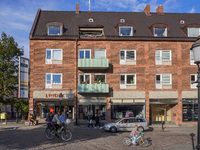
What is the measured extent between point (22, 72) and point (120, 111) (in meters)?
12.3

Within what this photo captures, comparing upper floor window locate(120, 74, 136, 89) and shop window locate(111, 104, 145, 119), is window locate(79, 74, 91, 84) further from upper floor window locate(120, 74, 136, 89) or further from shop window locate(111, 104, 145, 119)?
shop window locate(111, 104, 145, 119)

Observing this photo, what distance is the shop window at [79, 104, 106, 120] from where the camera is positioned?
2709 cm

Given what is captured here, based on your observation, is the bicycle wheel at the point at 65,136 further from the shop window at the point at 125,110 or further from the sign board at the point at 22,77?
the shop window at the point at 125,110

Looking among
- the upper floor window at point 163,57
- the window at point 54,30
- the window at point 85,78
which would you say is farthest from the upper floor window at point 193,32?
the window at point 54,30

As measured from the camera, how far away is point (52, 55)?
89.4 ft

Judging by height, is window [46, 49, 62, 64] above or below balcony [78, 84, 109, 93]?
above

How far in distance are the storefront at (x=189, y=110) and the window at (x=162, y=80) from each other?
9.55 ft

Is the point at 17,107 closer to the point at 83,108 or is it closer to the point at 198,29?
the point at 83,108

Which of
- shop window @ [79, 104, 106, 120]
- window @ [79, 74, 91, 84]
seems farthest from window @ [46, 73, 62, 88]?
shop window @ [79, 104, 106, 120]

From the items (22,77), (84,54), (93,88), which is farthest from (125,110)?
(22,77)

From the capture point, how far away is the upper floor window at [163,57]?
27933 millimetres

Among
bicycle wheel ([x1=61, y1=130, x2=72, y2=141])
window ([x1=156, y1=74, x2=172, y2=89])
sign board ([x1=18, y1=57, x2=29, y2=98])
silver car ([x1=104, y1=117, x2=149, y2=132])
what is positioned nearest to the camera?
bicycle wheel ([x1=61, y1=130, x2=72, y2=141])

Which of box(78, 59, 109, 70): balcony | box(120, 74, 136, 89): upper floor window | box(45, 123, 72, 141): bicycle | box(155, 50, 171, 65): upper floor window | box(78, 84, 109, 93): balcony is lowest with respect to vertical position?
box(45, 123, 72, 141): bicycle

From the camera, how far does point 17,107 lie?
99.5ft
